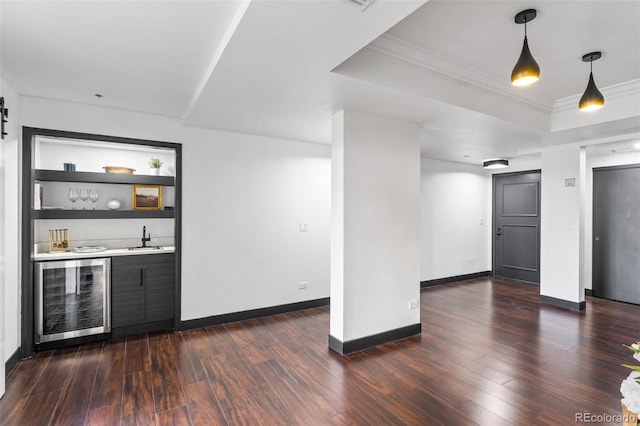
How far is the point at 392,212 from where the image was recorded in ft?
11.5

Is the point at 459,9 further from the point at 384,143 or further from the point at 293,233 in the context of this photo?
the point at 293,233

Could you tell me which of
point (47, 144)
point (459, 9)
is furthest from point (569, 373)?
point (47, 144)

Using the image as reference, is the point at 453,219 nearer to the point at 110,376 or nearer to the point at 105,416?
the point at 110,376

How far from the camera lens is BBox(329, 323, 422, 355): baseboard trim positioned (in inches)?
124

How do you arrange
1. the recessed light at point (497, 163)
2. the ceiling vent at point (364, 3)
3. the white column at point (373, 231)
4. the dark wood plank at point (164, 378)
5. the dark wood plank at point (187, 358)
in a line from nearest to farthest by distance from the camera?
the ceiling vent at point (364, 3) → the dark wood plank at point (164, 378) → the dark wood plank at point (187, 358) → the white column at point (373, 231) → the recessed light at point (497, 163)

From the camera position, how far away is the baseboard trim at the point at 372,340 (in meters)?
3.14

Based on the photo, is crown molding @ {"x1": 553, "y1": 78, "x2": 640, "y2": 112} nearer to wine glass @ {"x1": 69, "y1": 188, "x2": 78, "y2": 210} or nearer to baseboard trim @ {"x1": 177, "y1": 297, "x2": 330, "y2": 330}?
baseboard trim @ {"x1": 177, "y1": 297, "x2": 330, "y2": 330}

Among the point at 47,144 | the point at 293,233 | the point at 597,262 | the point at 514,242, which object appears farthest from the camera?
the point at 514,242

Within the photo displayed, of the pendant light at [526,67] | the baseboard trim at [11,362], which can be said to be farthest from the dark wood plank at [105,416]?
the pendant light at [526,67]

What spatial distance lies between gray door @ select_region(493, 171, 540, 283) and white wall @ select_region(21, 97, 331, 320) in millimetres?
4395

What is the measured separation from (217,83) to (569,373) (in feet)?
13.1

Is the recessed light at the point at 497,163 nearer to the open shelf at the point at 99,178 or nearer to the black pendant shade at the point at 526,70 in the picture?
the black pendant shade at the point at 526,70

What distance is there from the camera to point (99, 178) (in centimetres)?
358

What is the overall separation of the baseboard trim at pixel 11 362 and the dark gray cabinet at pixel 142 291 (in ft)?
2.59
